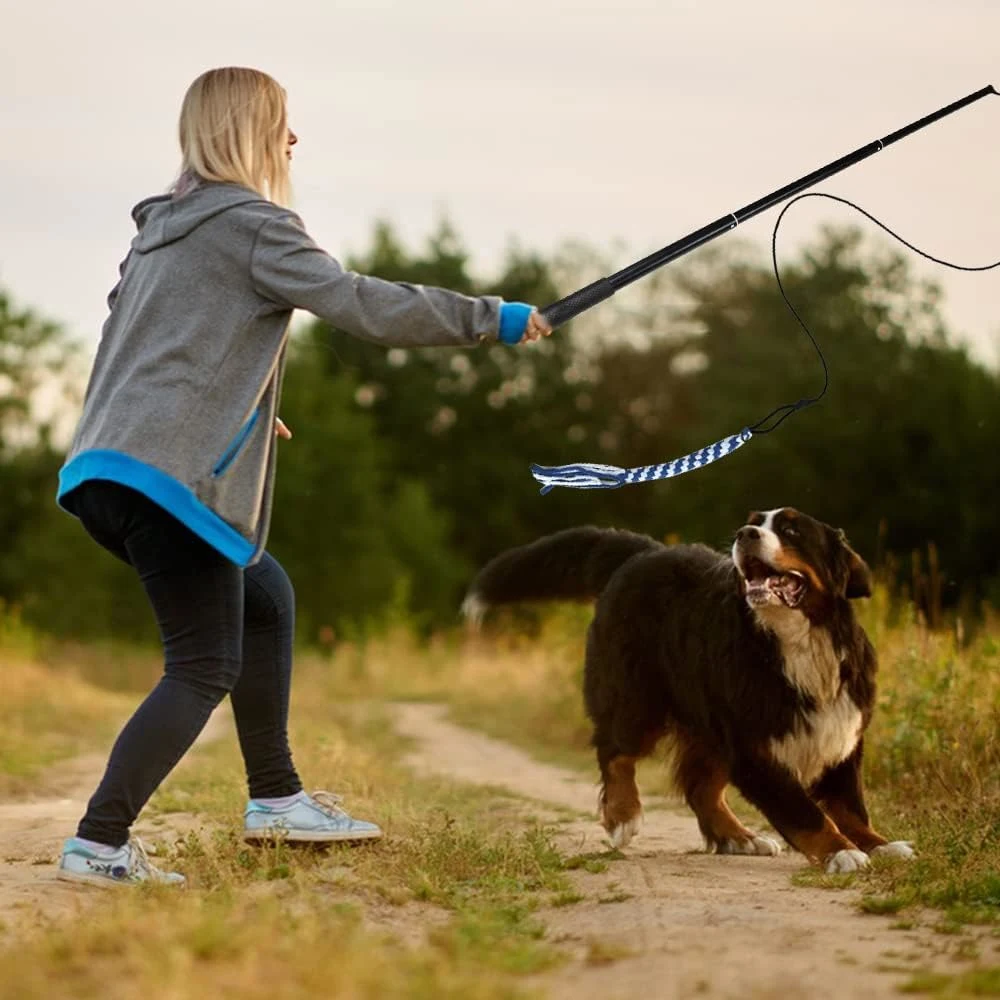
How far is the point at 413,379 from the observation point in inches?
1679

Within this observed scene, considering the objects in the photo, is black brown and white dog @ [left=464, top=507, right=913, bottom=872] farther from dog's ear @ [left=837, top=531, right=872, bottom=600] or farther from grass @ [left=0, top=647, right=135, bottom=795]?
grass @ [left=0, top=647, right=135, bottom=795]

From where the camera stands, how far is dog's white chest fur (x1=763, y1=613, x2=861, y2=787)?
5.59 m

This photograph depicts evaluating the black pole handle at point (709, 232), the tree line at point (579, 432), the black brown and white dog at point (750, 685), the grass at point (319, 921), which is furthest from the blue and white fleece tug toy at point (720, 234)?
the tree line at point (579, 432)

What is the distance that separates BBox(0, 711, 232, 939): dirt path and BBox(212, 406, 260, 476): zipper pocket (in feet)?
3.91

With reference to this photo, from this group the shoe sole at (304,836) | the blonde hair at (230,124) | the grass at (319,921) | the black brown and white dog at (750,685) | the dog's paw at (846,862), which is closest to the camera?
the grass at (319,921)

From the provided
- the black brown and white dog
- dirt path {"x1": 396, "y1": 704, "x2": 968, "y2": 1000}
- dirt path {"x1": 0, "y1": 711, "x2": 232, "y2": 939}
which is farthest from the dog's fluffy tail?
dirt path {"x1": 0, "y1": 711, "x2": 232, "y2": 939}

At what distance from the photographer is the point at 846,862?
5.20 m

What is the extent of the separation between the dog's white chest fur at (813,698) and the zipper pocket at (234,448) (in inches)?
84.3

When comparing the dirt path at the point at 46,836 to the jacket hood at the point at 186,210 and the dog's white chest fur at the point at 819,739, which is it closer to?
the jacket hood at the point at 186,210

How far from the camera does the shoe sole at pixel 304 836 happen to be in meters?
4.89

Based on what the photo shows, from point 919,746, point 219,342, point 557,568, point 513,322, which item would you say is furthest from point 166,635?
point 919,746

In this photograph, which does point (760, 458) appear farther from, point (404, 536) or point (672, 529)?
point (404, 536)

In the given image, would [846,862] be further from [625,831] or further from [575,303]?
[575,303]

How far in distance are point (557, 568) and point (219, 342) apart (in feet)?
9.14
